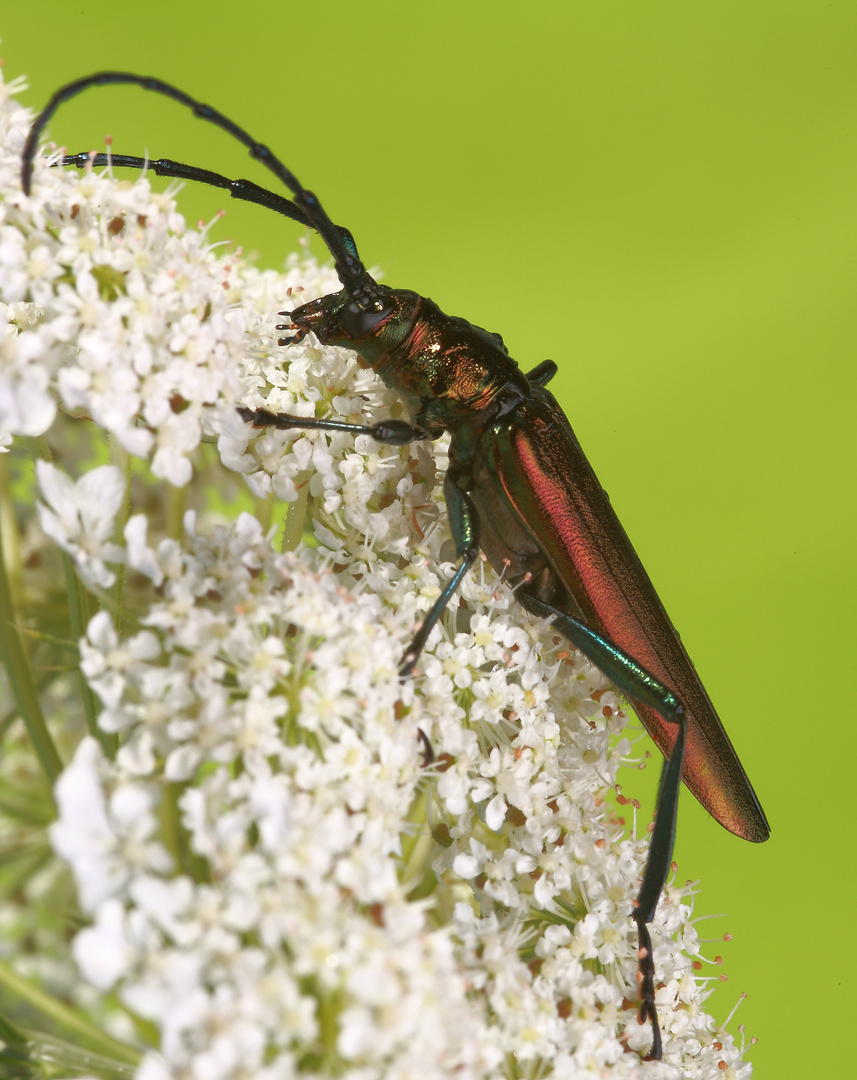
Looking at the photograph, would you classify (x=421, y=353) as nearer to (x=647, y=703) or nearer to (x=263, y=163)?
(x=263, y=163)

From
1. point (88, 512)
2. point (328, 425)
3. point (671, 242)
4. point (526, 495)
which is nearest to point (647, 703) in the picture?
point (526, 495)

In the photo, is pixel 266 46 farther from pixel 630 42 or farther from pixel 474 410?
pixel 474 410

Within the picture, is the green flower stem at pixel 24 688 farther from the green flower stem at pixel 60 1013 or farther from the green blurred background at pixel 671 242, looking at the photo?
the green blurred background at pixel 671 242

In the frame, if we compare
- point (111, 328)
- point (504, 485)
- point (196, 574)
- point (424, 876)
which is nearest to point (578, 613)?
point (504, 485)

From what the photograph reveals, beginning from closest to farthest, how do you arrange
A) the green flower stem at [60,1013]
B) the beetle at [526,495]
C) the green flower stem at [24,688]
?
the green flower stem at [60,1013] < the green flower stem at [24,688] < the beetle at [526,495]

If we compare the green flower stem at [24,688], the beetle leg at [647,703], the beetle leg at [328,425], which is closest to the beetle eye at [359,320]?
the beetle leg at [328,425]

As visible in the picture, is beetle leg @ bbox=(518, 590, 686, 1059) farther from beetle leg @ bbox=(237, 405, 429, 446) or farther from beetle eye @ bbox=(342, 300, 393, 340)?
beetle eye @ bbox=(342, 300, 393, 340)

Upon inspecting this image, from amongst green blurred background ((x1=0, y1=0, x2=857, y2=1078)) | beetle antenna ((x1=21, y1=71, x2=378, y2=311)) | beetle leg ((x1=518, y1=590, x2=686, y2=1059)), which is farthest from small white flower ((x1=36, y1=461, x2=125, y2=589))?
green blurred background ((x1=0, y1=0, x2=857, y2=1078))
